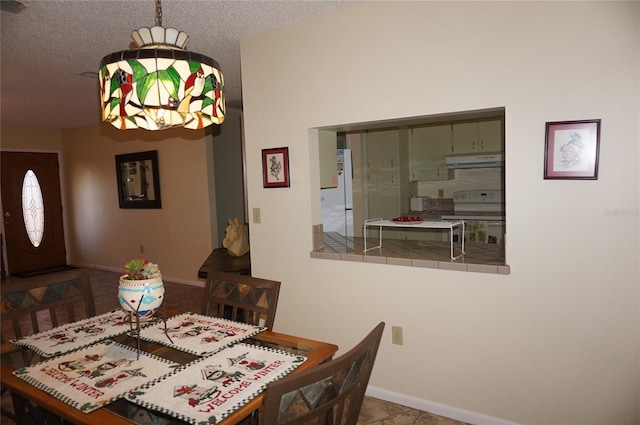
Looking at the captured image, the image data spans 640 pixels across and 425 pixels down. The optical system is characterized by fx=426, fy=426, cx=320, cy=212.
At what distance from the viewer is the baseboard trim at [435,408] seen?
2.34 m

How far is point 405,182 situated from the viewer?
5.41 metres

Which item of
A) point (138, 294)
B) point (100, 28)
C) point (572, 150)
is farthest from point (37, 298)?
point (572, 150)

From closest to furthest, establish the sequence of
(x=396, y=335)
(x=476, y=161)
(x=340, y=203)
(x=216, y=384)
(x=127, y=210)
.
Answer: (x=216, y=384), (x=396, y=335), (x=340, y=203), (x=476, y=161), (x=127, y=210)

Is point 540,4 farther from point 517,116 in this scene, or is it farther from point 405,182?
point 405,182

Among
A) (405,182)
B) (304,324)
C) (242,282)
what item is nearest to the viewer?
(242,282)

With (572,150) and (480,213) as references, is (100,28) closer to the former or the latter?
(572,150)

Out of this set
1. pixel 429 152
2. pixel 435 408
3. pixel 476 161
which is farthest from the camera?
pixel 429 152

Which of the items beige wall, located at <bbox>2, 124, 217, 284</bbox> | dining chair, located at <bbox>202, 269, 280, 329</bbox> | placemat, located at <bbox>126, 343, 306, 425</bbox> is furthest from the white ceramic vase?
beige wall, located at <bbox>2, 124, 217, 284</bbox>

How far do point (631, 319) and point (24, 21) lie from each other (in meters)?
3.66

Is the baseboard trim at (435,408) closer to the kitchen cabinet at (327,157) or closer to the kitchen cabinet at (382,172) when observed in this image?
the kitchen cabinet at (327,157)

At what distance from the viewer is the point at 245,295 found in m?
2.22

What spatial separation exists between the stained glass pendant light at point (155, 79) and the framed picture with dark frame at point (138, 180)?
191 inches

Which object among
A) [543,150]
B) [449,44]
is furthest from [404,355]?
[449,44]

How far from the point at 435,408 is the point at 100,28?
3.13m
